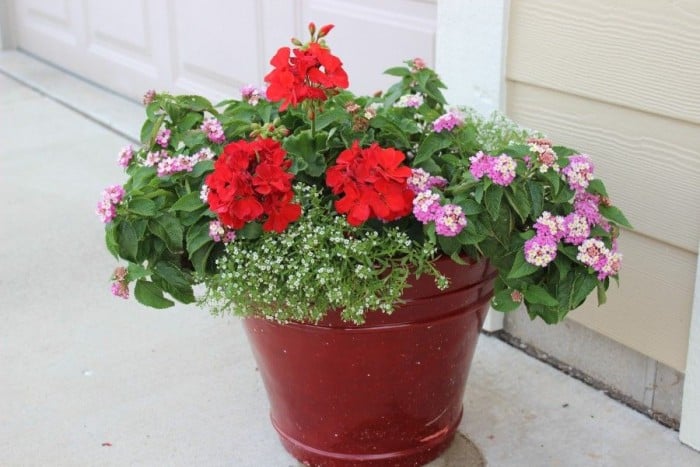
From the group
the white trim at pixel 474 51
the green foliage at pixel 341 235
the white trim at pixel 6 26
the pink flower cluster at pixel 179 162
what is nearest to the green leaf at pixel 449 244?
the green foliage at pixel 341 235

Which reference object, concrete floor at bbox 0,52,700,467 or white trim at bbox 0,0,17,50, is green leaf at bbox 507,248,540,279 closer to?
concrete floor at bbox 0,52,700,467

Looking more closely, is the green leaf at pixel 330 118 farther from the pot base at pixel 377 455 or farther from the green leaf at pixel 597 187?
the pot base at pixel 377 455

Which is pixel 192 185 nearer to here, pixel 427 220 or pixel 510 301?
pixel 427 220

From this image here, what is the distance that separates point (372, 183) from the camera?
153 cm

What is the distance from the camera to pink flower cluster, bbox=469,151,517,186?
155cm

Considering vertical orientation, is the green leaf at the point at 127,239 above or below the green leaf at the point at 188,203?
below

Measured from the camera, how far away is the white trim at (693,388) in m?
1.82

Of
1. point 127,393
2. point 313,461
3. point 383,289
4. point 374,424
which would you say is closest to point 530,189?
point 383,289

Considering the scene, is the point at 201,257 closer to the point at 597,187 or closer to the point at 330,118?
the point at 330,118

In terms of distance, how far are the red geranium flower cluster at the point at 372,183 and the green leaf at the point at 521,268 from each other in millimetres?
195

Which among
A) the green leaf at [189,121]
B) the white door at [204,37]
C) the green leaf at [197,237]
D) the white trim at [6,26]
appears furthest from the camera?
the white trim at [6,26]

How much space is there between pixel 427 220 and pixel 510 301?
8.2 inches

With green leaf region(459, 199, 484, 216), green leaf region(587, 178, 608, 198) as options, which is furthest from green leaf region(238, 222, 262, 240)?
green leaf region(587, 178, 608, 198)

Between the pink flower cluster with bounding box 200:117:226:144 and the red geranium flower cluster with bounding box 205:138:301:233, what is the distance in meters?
0.25
